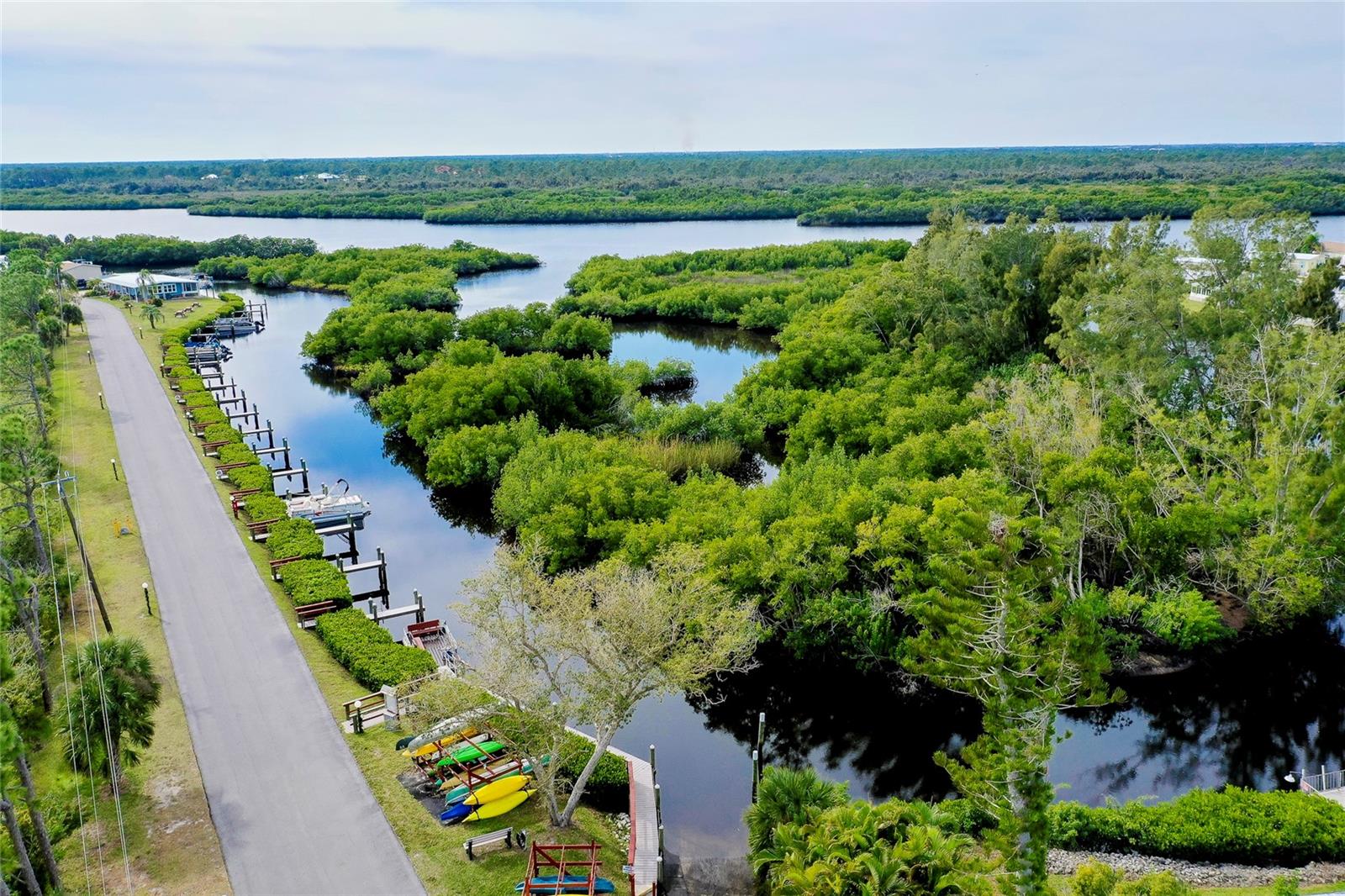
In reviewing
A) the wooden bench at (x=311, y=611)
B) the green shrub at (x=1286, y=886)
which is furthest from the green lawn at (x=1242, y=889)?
the wooden bench at (x=311, y=611)

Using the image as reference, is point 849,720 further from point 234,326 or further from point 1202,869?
point 234,326

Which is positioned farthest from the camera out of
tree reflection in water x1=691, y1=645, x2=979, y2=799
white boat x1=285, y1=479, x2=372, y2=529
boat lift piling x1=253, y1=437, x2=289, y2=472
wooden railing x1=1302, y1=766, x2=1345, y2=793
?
boat lift piling x1=253, y1=437, x2=289, y2=472

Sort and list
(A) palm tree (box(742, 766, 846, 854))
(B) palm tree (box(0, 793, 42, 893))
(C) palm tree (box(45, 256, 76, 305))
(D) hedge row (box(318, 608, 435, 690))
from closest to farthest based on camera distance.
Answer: (B) palm tree (box(0, 793, 42, 893)) → (A) palm tree (box(742, 766, 846, 854)) → (D) hedge row (box(318, 608, 435, 690)) → (C) palm tree (box(45, 256, 76, 305))

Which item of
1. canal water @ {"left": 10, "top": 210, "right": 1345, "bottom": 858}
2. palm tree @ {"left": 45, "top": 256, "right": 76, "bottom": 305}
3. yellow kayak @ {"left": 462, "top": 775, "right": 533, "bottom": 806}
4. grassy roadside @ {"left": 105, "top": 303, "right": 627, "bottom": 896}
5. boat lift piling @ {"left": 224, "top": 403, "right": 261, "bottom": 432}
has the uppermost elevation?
palm tree @ {"left": 45, "top": 256, "right": 76, "bottom": 305}

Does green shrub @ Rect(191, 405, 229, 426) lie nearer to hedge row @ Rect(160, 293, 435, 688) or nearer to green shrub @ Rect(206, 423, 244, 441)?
green shrub @ Rect(206, 423, 244, 441)

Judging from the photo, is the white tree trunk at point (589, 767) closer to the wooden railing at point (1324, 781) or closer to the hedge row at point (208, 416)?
the wooden railing at point (1324, 781)

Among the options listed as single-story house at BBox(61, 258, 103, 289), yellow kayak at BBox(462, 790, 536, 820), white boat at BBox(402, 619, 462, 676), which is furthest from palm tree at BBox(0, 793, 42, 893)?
single-story house at BBox(61, 258, 103, 289)

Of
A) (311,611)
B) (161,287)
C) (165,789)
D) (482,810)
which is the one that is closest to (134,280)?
(161,287)
